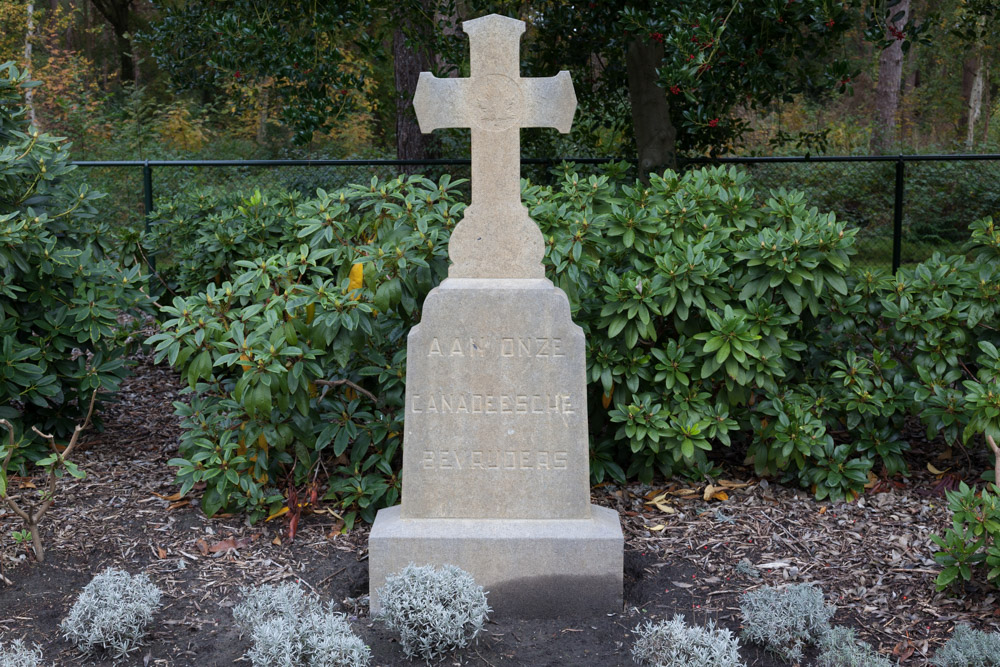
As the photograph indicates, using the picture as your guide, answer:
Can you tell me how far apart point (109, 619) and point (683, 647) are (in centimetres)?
209

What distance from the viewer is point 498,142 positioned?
379 cm

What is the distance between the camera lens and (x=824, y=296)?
193 inches

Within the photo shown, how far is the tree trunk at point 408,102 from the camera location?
8570 millimetres

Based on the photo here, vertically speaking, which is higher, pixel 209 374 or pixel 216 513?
pixel 209 374

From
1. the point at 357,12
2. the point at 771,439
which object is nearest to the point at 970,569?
the point at 771,439

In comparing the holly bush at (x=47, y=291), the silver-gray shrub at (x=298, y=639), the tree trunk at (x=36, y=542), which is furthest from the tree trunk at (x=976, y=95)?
the tree trunk at (x=36, y=542)

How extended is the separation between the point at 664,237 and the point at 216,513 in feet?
9.07

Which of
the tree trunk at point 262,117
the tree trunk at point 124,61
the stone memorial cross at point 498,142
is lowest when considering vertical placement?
the stone memorial cross at point 498,142

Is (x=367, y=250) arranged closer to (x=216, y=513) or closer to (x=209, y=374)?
(x=209, y=374)

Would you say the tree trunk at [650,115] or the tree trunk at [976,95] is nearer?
the tree trunk at [650,115]

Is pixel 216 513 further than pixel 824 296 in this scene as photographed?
No

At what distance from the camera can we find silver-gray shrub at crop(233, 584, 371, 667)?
308 cm

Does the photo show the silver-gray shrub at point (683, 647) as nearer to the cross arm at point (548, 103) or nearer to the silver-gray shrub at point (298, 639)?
the silver-gray shrub at point (298, 639)

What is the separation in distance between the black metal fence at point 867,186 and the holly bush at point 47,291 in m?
3.55
